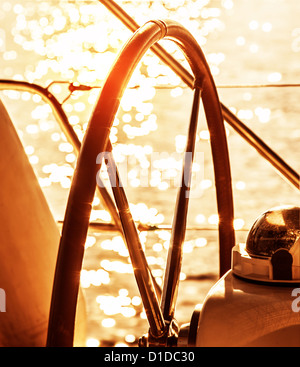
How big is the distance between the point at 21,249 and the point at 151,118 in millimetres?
7376

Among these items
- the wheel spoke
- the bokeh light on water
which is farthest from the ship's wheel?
the bokeh light on water

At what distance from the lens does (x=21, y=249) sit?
28.5 inches

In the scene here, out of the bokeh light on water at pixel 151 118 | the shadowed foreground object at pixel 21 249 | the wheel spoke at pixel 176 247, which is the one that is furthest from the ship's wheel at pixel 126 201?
the bokeh light on water at pixel 151 118

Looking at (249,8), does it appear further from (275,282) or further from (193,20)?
(275,282)

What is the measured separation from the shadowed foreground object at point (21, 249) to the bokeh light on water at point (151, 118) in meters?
0.44

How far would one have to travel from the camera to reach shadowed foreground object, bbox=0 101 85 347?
70 centimetres

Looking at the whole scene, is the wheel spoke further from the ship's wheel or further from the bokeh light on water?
the bokeh light on water

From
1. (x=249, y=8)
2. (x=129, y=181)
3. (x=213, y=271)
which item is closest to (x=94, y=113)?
(x=213, y=271)

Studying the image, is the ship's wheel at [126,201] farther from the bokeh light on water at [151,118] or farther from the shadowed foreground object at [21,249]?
the bokeh light on water at [151,118]

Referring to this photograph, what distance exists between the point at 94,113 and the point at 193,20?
10679mm

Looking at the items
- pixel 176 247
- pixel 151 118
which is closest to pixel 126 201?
pixel 176 247

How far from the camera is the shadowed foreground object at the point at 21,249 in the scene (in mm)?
704

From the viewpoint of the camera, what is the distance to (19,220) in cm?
72

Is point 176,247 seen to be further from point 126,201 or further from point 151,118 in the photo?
point 151,118
